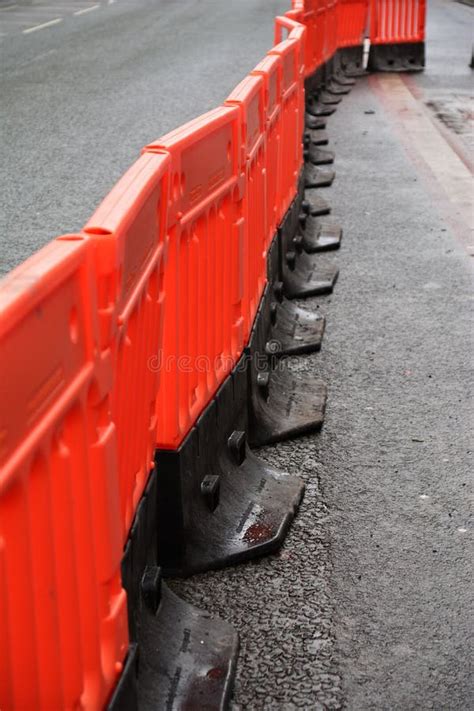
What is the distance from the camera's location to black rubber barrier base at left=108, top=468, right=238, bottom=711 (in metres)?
3.37

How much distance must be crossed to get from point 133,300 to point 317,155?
9445 mm

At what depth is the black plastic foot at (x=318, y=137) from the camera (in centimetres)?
1293

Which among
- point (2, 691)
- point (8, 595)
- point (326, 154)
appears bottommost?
point (326, 154)

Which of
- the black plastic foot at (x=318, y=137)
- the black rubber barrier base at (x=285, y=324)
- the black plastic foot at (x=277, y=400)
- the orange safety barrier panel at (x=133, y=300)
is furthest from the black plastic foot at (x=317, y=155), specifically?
the orange safety barrier panel at (x=133, y=300)

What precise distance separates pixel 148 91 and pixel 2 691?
1443 cm

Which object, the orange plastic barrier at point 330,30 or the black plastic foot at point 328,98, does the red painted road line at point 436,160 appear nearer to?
the black plastic foot at point 328,98

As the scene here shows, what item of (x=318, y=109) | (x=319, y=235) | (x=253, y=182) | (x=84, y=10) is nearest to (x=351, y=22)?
(x=318, y=109)

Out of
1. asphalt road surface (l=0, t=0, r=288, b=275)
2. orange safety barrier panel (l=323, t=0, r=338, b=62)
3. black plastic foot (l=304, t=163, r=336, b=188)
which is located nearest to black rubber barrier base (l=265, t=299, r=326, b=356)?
asphalt road surface (l=0, t=0, r=288, b=275)

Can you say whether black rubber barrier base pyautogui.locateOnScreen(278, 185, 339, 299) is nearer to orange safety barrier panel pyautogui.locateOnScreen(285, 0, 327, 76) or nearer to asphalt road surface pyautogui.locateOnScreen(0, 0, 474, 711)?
asphalt road surface pyautogui.locateOnScreen(0, 0, 474, 711)

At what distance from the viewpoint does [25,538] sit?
2.21 m

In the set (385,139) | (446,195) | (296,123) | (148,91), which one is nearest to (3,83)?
(148,91)

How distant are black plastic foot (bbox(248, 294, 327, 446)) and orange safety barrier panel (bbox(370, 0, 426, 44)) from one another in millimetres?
15194

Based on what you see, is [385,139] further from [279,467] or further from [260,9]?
[260,9]

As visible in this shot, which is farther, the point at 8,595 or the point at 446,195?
the point at 446,195
